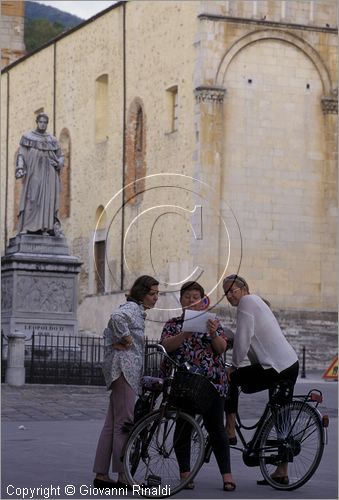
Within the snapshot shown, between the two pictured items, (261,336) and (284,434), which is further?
(261,336)

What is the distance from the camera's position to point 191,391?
10.4m

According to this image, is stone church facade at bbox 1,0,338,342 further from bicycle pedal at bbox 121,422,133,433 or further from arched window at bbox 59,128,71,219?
bicycle pedal at bbox 121,422,133,433

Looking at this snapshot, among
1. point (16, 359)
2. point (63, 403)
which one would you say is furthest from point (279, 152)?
point (63, 403)

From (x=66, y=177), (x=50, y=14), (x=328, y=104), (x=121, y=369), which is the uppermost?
(x=50, y=14)

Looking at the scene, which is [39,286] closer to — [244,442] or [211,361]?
[244,442]

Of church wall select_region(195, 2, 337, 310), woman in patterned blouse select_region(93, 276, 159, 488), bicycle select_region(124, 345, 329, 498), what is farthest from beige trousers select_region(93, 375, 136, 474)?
church wall select_region(195, 2, 337, 310)

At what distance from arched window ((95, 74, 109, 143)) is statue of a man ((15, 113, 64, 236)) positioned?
63.2ft

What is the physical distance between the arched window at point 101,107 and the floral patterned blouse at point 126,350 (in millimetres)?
34930

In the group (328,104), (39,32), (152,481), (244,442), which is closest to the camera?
(152,481)

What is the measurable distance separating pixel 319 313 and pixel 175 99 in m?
7.05

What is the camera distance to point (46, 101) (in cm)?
4994

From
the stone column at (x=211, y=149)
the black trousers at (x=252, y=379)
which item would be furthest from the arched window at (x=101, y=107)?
the black trousers at (x=252, y=379)

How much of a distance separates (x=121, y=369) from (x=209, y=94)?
27.2 metres

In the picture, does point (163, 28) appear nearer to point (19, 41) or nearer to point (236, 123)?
point (236, 123)
